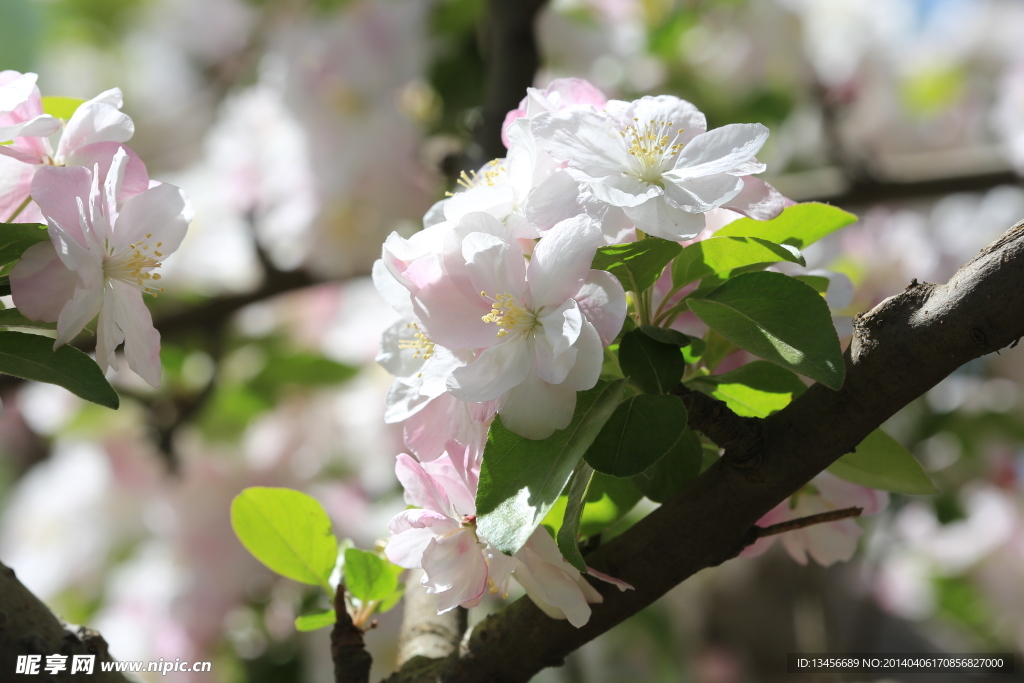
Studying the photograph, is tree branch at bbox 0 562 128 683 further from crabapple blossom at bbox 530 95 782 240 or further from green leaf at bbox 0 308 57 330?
crabapple blossom at bbox 530 95 782 240

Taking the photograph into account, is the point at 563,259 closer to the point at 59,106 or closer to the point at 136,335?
the point at 136,335

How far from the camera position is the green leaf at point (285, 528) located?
599 mm

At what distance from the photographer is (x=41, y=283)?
464 mm

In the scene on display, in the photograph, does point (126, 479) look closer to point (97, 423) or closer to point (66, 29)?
point (97, 423)

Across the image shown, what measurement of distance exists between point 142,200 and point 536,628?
0.36 meters

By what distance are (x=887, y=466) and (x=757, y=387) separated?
3.7 inches

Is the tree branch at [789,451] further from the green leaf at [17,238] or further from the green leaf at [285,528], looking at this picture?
the green leaf at [17,238]

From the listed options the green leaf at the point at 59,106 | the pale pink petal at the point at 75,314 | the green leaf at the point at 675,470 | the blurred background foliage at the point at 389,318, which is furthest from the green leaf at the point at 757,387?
the blurred background foliage at the point at 389,318

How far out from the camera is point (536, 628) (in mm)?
540

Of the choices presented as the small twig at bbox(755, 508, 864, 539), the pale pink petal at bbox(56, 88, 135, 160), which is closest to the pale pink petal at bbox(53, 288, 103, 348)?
the pale pink petal at bbox(56, 88, 135, 160)

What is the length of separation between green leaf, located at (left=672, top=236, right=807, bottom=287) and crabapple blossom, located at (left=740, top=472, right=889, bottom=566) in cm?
19

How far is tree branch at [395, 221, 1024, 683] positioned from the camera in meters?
0.42

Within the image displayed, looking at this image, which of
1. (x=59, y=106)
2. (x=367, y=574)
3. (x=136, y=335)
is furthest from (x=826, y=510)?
(x=59, y=106)

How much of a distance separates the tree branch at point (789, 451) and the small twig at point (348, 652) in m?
0.07
